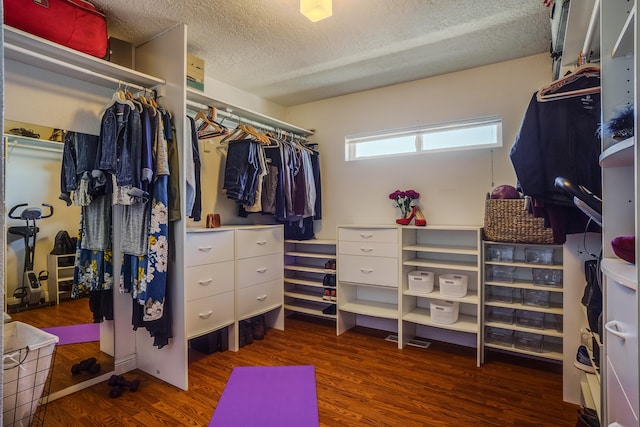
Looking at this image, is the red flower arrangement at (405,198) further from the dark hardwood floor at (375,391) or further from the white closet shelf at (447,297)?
the dark hardwood floor at (375,391)

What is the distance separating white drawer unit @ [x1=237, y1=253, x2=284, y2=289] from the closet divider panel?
704 millimetres

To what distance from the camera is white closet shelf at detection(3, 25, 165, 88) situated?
178 cm

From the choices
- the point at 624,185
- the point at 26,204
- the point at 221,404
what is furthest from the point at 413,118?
the point at 26,204

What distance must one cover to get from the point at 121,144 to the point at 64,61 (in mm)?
557

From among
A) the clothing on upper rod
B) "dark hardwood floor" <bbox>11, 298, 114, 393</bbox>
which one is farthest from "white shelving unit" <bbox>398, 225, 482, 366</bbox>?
"dark hardwood floor" <bbox>11, 298, 114, 393</bbox>

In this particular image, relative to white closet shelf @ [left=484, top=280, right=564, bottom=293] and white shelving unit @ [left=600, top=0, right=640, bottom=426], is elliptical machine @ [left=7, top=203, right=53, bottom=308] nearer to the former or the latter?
white shelving unit @ [left=600, top=0, right=640, bottom=426]

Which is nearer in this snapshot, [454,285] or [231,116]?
[454,285]

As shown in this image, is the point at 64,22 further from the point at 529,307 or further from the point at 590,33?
the point at 529,307

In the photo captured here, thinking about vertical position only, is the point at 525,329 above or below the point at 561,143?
below

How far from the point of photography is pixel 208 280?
2.70 metres

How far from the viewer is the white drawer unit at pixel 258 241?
2992 mm

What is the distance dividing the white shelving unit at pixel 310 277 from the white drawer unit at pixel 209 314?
0.88 m

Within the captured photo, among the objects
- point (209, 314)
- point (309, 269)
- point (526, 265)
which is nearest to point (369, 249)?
point (309, 269)

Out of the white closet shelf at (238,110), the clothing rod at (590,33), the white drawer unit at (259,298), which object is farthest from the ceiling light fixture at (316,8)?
the white drawer unit at (259,298)
